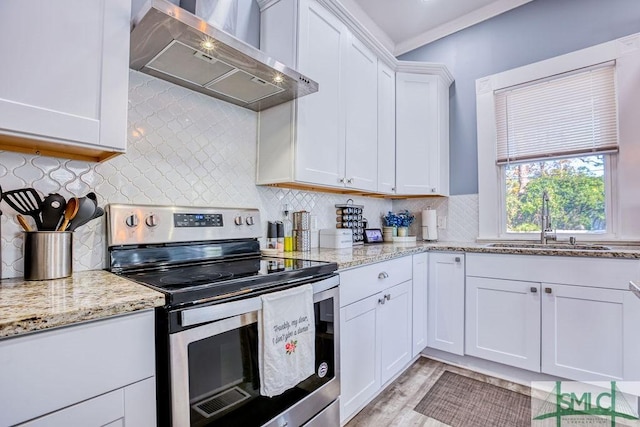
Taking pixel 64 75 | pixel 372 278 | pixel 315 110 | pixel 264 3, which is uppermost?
pixel 264 3

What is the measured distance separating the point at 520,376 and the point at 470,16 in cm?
290

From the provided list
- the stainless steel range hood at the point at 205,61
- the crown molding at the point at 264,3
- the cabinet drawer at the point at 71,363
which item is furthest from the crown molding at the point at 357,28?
the cabinet drawer at the point at 71,363

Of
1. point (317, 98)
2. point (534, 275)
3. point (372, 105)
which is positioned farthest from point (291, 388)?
point (372, 105)

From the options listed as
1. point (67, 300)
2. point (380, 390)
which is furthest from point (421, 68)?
point (67, 300)

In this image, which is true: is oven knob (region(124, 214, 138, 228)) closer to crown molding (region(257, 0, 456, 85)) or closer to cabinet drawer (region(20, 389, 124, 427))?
cabinet drawer (region(20, 389, 124, 427))

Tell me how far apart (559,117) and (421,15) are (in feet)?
4.73

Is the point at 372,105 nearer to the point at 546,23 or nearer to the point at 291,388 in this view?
the point at 546,23

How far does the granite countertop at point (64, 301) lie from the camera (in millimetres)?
647

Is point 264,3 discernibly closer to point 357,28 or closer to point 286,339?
point 357,28

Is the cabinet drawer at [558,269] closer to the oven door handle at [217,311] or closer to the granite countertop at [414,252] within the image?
the granite countertop at [414,252]

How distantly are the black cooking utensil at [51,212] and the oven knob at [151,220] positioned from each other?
31 cm

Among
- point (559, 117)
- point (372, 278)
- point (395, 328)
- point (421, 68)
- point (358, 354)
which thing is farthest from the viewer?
point (421, 68)

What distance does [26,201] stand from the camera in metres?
1.10

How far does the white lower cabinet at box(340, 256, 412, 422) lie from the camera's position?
1.53 m
